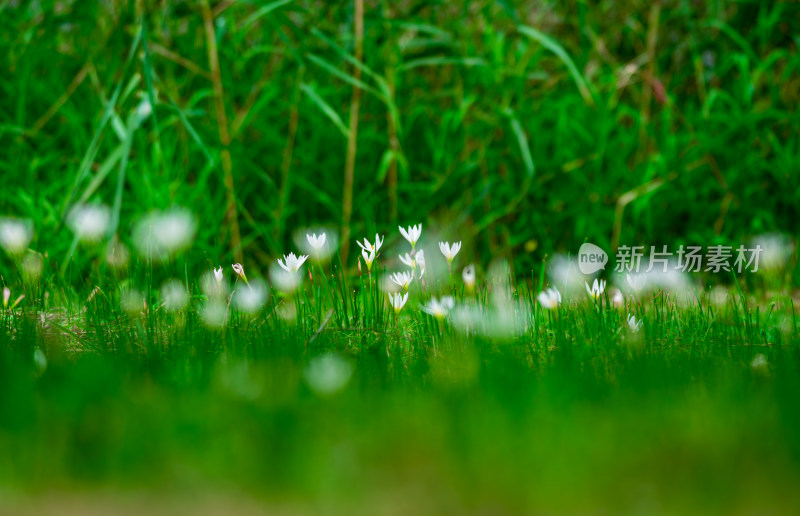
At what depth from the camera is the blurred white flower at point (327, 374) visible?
1185 millimetres

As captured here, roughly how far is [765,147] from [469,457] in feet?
8.83

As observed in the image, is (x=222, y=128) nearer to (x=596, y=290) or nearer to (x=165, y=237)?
(x=165, y=237)

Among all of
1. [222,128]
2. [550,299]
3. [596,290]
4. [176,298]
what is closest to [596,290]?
[596,290]

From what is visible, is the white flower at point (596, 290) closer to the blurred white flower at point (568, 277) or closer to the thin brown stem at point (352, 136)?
the blurred white flower at point (568, 277)

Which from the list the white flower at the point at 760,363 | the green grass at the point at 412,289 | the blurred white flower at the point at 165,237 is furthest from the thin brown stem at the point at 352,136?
the white flower at the point at 760,363

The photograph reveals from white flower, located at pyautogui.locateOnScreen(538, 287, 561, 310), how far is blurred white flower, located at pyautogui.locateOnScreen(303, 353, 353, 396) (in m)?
0.44

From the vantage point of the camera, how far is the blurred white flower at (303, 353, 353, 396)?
119 centimetres

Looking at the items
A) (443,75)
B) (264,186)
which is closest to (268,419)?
(264,186)

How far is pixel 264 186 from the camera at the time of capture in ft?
10.1

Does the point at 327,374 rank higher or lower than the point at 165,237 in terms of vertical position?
lower

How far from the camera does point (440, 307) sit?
152 centimetres

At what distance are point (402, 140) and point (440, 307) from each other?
62.9 inches

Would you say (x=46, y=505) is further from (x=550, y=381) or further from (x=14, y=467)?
(x=550, y=381)

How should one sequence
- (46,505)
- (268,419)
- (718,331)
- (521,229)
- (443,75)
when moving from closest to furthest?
(46,505) → (268,419) → (718,331) → (521,229) → (443,75)
